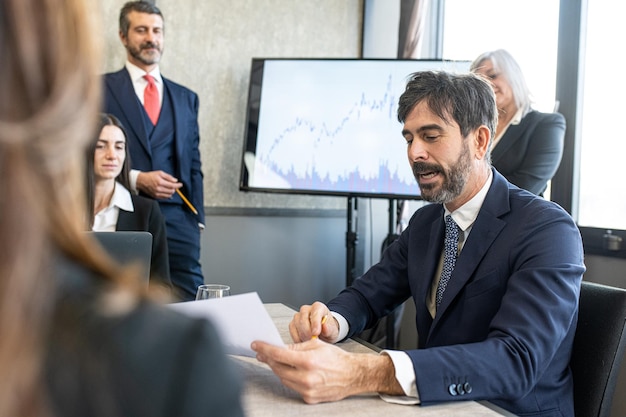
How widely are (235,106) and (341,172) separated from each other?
0.95 meters

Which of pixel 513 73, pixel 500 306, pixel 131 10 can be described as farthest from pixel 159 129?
pixel 500 306

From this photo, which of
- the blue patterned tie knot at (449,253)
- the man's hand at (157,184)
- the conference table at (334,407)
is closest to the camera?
the conference table at (334,407)

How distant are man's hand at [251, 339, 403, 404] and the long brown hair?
871mm

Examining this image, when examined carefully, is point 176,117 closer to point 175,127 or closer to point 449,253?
point 175,127

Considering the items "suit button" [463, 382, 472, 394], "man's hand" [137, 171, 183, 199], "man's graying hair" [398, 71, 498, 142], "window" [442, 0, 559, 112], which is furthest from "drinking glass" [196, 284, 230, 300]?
"window" [442, 0, 559, 112]

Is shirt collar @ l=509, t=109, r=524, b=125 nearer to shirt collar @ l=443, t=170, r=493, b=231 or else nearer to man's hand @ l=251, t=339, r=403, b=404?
shirt collar @ l=443, t=170, r=493, b=231

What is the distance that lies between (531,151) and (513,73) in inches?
12.3

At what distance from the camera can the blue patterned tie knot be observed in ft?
5.77

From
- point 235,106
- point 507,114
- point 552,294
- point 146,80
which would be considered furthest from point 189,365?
point 235,106

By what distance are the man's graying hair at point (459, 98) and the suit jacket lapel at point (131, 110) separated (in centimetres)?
205

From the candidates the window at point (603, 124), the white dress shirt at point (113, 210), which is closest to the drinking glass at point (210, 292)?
the white dress shirt at point (113, 210)

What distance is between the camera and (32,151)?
394 millimetres

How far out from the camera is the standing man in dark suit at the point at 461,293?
128 cm

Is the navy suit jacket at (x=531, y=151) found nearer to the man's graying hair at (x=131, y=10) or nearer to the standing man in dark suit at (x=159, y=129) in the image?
the standing man in dark suit at (x=159, y=129)
